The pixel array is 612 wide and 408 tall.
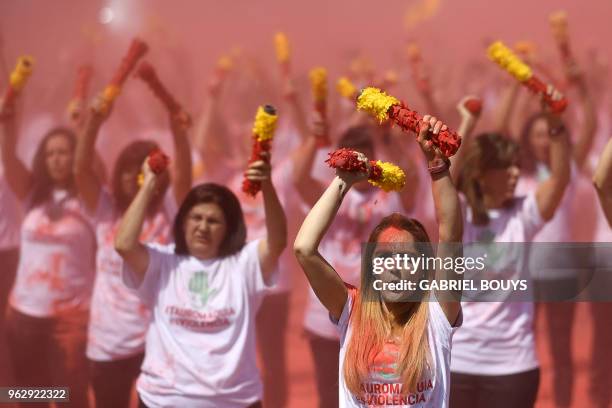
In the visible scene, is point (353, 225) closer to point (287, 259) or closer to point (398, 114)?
point (287, 259)

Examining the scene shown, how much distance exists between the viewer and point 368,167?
6.23 feet

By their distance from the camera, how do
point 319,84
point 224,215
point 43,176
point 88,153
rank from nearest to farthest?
point 224,215, point 319,84, point 88,153, point 43,176

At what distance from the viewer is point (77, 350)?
10.6 feet

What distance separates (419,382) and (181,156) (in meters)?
1.55

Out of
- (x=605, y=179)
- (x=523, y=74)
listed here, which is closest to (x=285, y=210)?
(x=523, y=74)

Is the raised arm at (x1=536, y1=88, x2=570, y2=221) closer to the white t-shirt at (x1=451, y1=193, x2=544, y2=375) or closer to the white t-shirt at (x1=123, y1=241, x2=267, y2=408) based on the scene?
the white t-shirt at (x1=451, y1=193, x2=544, y2=375)

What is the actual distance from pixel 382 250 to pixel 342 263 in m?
1.07

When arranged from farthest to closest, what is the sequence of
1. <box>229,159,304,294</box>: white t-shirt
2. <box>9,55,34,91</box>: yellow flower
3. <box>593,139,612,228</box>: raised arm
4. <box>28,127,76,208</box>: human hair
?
1. <box>229,159,304,294</box>: white t-shirt
2. <box>28,127,76,208</box>: human hair
3. <box>9,55,34,91</box>: yellow flower
4. <box>593,139,612,228</box>: raised arm

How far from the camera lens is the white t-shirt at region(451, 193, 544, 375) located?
2.50m

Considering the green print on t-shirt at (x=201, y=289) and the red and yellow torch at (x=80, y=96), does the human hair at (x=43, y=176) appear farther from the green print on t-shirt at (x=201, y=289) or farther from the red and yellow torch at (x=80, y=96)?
the green print on t-shirt at (x=201, y=289)

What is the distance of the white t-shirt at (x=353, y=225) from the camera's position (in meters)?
2.97

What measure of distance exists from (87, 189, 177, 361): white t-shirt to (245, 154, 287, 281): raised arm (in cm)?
61

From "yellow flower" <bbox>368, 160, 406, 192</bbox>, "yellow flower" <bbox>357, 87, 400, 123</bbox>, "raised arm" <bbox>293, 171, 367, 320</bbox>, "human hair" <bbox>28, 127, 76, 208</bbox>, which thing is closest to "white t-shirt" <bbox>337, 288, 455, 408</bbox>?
"raised arm" <bbox>293, 171, 367, 320</bbox>

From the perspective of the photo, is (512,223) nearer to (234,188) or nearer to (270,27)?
(234,188)
